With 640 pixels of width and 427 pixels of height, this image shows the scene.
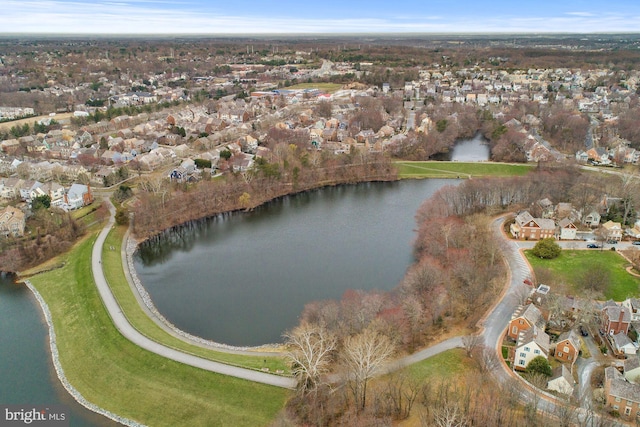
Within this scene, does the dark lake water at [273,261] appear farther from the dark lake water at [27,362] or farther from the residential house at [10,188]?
the residential house at [10,188]

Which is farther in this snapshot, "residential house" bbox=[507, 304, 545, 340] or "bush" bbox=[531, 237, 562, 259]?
"bush" bbox=[531, 237, 562, 259]

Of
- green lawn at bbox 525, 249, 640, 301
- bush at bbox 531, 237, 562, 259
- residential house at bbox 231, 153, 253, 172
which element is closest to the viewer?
green lawn at bbox 525, 249, 640, 301

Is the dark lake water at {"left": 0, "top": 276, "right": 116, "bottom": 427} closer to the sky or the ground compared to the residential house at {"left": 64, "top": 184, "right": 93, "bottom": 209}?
closer to the ground

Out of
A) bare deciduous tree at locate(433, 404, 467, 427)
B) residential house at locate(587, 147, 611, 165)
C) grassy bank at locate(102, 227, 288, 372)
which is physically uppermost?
residential house at locate(587, 147, 611, 165)

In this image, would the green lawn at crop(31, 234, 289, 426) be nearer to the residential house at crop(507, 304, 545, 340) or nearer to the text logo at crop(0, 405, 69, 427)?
the text logo at crop(0, 405, 69, 427)

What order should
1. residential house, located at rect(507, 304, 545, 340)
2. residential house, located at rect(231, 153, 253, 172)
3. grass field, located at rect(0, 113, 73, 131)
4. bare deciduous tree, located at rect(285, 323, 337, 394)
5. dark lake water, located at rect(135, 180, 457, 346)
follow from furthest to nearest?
grass field, located at rect(0, 113, 73, 131)
residential house, located at rect(231, 153, 253, 172)
dark lake water, located at rect(135, 180, 457, 346)
residential house, located at rect(507, 304, 545, 340)
bare deciduous tree, located at rect(285, 323, 337, 394)

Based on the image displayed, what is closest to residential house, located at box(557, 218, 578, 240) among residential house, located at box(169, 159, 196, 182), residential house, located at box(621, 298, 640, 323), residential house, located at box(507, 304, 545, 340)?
residential house, located at box(621, 298, 640, 323)
